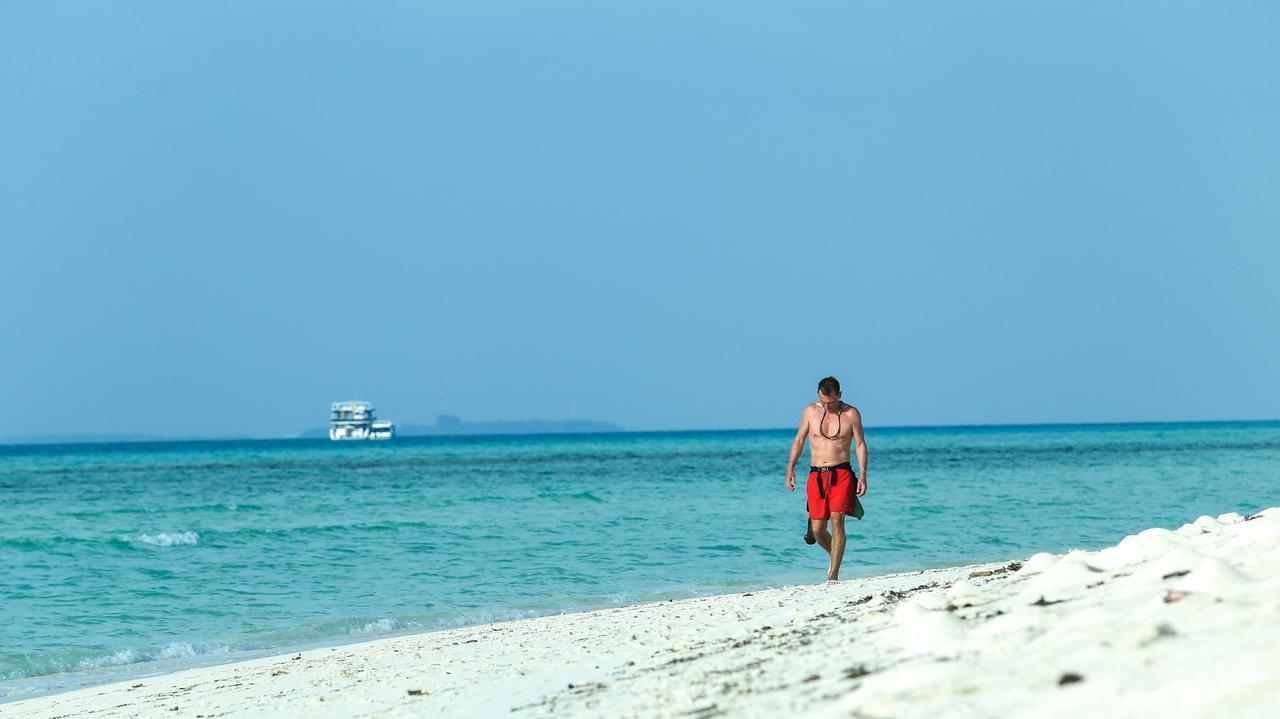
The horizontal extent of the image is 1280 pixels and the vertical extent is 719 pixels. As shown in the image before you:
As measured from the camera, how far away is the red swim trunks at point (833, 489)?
34.7 ft

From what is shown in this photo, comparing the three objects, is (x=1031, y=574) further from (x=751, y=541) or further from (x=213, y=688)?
(x=751, y=541)

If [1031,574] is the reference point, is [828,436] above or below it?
above

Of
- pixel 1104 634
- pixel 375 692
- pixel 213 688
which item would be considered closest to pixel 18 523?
pixel 213 688

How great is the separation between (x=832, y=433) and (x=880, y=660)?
5.74m

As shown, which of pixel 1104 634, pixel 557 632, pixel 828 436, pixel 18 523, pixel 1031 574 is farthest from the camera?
pixel 18 523

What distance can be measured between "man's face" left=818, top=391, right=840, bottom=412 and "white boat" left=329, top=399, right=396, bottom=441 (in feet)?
462

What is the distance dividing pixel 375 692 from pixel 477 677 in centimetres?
58

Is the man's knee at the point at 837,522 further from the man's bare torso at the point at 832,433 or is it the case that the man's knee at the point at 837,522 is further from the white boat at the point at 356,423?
the white boat at the point at 356,423

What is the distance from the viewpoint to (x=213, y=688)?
8117 millimetres

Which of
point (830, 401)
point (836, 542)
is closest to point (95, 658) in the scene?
point (836, 542)

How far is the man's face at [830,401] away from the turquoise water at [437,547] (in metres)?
4.18

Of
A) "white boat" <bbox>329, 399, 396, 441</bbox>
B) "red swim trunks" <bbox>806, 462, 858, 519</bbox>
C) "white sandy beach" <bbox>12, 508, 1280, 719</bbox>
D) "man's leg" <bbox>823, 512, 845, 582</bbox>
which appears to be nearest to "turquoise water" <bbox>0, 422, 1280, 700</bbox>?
"man's leg" <bbox>823, 512, 845, 582</bbox>

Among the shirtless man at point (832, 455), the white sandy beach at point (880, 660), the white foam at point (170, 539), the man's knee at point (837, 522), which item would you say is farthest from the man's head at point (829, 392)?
the white foam at point (170, 539)

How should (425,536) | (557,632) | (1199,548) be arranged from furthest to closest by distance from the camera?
(425,536) → (557,632) → (1199,548)
